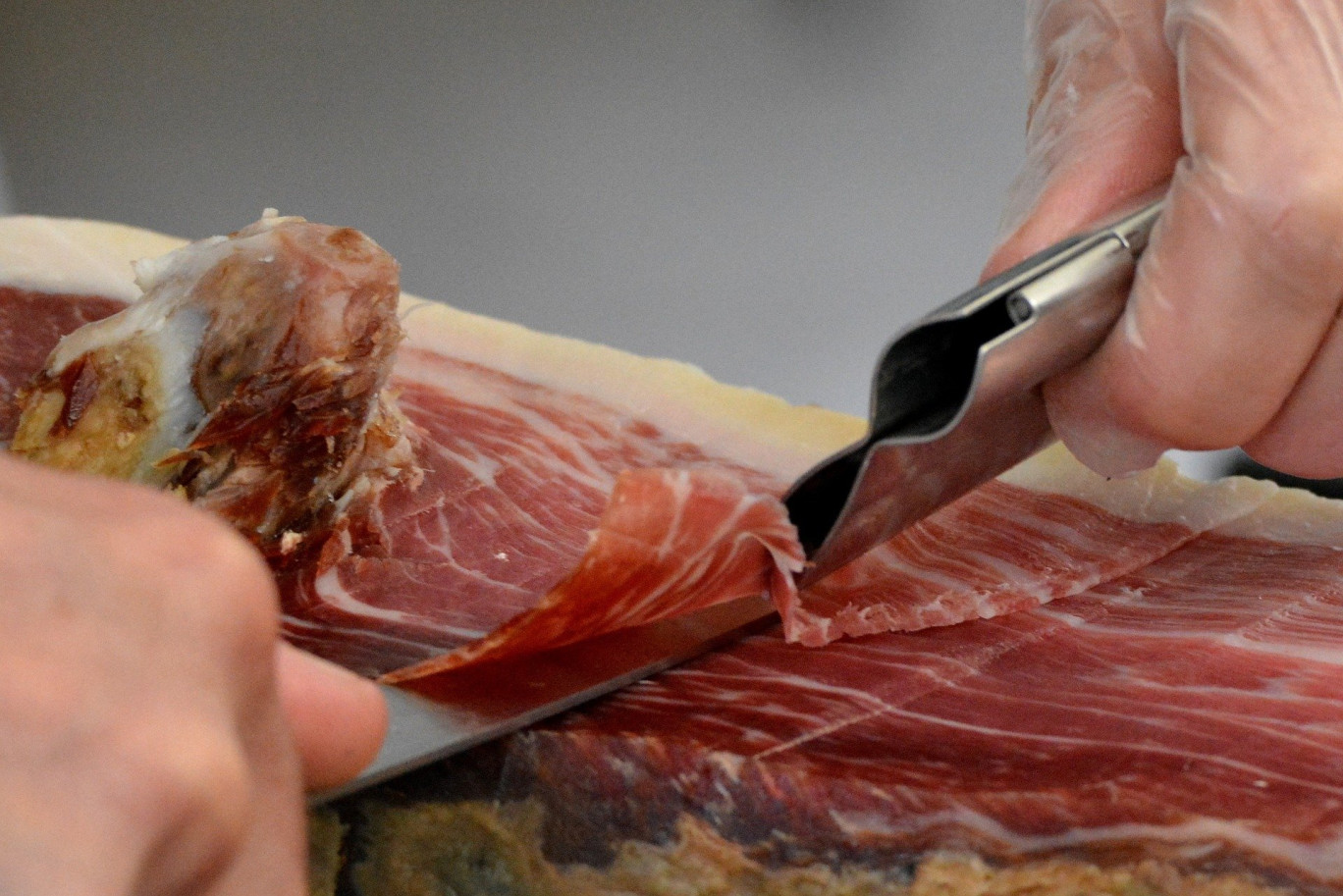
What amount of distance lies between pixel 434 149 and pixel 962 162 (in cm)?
190

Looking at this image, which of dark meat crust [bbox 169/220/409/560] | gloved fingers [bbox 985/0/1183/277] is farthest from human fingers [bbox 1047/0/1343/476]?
dark meat crust [bbox 169/220/409/560]

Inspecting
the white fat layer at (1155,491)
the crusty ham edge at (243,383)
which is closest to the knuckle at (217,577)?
the crusty ham edge at (243,383)

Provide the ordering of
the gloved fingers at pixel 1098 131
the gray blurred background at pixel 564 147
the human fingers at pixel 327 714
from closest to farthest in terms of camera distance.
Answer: the human fingers at pixel 327 714
the gloved fingers at pixel 1098 131
the gray blurred background at pixel 564 147

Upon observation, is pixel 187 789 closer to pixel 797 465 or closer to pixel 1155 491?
pixel 797 465

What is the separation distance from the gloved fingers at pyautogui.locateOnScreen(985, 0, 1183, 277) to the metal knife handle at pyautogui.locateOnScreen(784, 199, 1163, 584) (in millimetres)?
167

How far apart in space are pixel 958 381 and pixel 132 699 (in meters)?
1.20

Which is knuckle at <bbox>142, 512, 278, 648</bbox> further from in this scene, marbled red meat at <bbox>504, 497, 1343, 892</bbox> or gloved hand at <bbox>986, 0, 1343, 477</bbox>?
gloved hand at <bbox>986, 0, 1343, 477</bbox>

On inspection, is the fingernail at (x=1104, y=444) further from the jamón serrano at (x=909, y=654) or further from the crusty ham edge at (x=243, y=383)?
the crusty ham edge at (x=243, y=383)

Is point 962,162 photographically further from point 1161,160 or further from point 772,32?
point 1161,160

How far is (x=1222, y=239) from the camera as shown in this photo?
169 centimetres

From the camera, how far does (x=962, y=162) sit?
4520 millimetres

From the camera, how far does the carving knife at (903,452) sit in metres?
1.48

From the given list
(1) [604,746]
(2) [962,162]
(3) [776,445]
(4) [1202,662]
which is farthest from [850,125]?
(1) [604,746]

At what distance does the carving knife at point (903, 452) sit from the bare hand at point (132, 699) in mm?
627
